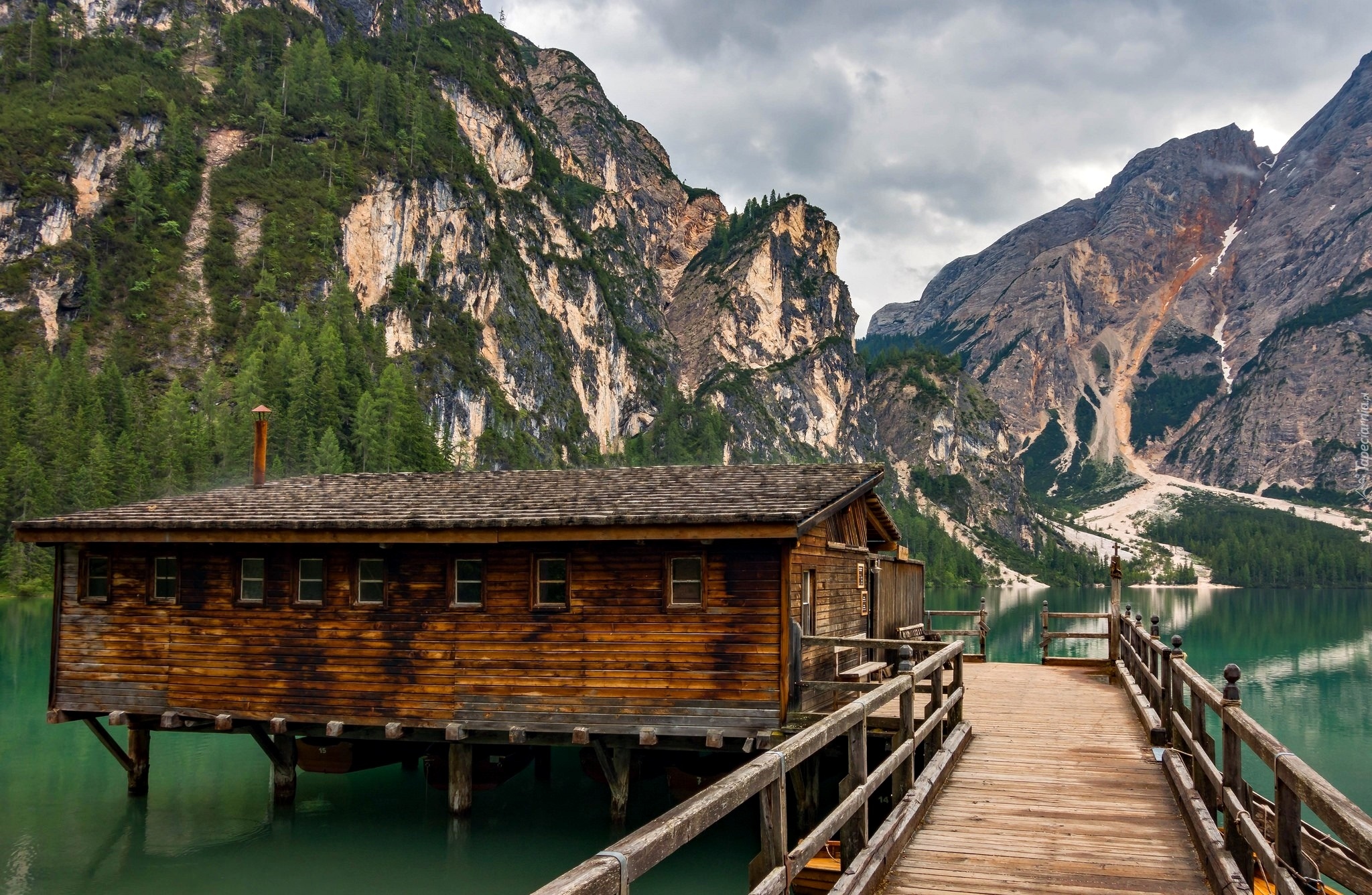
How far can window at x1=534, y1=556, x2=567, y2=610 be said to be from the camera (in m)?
16.6

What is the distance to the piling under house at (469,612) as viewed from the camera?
15695 mm

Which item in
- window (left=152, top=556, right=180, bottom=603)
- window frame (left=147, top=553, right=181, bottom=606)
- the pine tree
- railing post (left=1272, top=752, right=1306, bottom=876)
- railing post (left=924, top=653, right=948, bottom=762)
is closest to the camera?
railing post (left=1272, top=752, right=1306, bottom=876)

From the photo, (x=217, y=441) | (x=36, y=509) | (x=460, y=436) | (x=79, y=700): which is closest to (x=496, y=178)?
(x=460, y=436)

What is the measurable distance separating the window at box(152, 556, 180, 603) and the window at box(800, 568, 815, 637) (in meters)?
11.5

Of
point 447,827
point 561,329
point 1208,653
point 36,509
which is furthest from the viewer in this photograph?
point 561,329

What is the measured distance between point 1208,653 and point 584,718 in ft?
183

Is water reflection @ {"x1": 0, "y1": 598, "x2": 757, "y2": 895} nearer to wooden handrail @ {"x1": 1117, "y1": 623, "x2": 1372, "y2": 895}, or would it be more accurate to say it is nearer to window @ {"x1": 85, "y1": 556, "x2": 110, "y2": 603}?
window @ {"x1": 85, "y1": 556, "x2": 110, "y2": 603}

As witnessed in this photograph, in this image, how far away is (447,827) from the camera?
61.0 ft

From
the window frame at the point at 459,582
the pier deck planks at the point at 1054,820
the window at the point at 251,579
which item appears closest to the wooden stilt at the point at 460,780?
the window frame at the point at 459,582

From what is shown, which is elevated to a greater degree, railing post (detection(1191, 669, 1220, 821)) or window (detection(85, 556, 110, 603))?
window (detection(85, 556, 110, 603))

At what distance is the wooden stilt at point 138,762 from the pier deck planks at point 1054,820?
16661 mm

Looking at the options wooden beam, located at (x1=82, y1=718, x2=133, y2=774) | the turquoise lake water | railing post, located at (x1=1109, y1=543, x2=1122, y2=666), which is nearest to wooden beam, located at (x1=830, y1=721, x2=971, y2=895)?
the turquoise lake water

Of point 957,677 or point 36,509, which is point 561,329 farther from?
point 957,677

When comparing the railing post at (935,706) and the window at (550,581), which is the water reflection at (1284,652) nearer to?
the railing post at (935,706)
